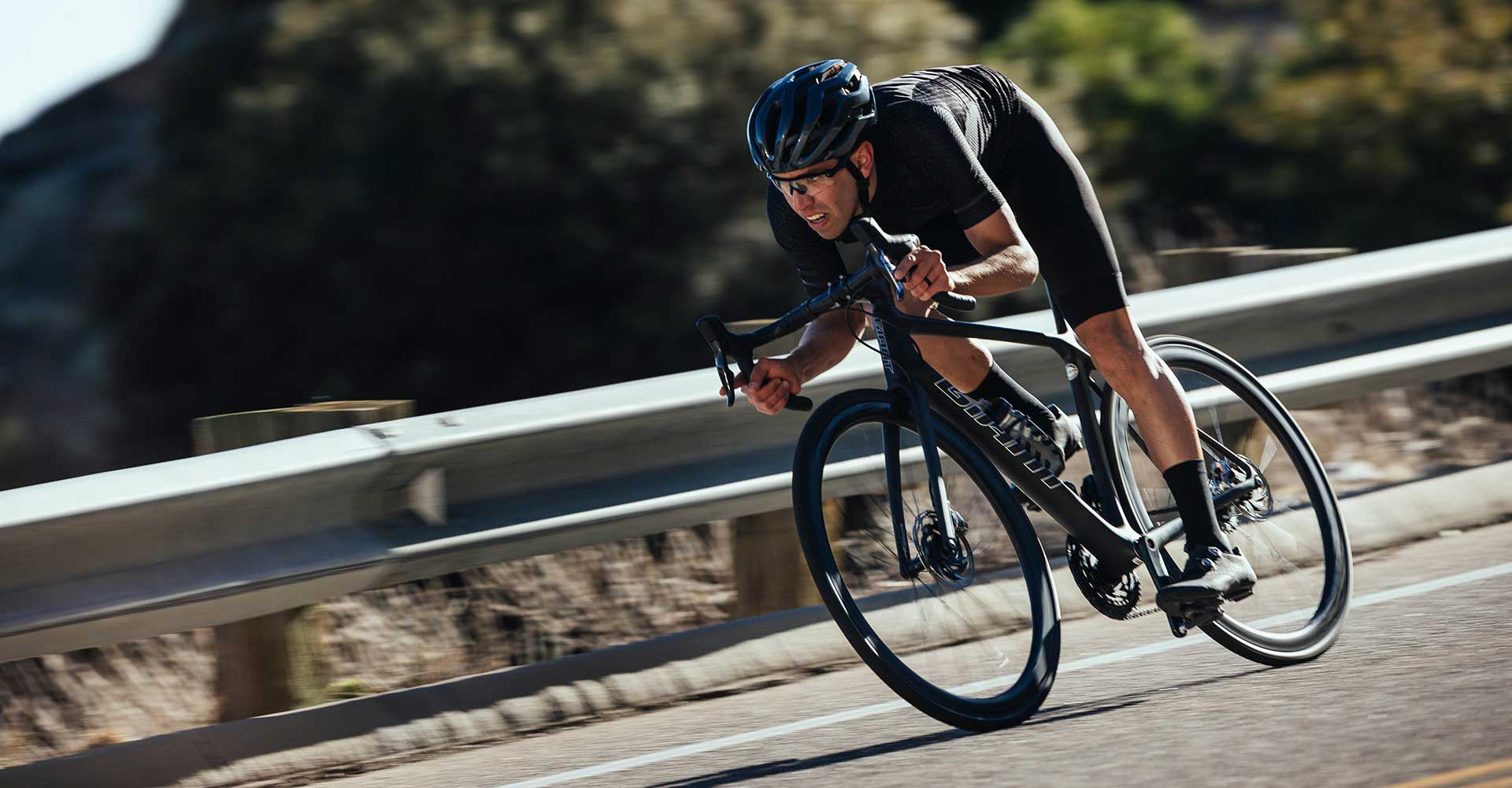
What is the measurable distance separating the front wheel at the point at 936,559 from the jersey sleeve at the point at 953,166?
1.84 feet

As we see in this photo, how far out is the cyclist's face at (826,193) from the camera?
440cm

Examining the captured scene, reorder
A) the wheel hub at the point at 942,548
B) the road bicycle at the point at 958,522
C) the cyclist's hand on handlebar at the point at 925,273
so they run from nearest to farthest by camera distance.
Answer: the cyclist's hand on handlebar at the point at 925,273
the road bicycle at the point at 958,522
the wheel hub at the point at 942,548

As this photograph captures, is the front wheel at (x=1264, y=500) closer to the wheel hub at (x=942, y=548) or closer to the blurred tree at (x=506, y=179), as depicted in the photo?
the wheel hub at (x=942, y=548)

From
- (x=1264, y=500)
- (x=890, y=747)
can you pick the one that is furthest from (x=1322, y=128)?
(x=890, y=747)

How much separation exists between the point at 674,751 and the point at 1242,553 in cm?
167

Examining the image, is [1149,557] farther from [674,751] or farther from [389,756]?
[389,756]

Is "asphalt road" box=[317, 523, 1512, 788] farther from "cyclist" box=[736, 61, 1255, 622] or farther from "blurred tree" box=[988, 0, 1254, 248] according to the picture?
"blurred tree" box=[988, 0, 1254, 248]

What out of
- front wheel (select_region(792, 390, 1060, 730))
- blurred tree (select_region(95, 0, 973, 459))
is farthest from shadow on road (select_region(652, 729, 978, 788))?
blurred tree (select_region(95, 0, 973, 459))

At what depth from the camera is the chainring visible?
4.75 meters

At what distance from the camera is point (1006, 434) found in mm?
4695

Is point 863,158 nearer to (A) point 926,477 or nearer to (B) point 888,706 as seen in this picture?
(A) point 926,477

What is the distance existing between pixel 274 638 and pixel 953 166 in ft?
7.72

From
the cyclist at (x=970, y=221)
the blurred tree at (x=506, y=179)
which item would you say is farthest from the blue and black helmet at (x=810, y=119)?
the blurred tree at (x=506, y=179)

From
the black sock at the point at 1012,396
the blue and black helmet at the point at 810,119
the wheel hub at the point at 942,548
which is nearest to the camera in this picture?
the blue and black helmet at the point at 810,119
